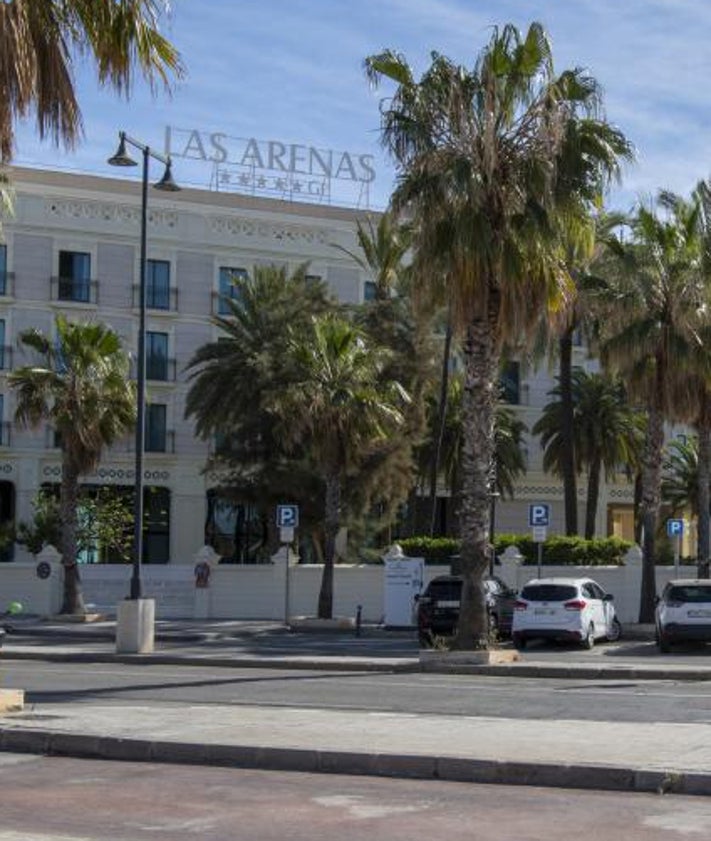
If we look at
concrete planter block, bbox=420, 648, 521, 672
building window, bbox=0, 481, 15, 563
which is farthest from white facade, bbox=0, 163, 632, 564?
concrete planter block, bbox=420, 648, 521, 672

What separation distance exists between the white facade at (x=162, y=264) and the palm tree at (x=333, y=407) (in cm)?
1771

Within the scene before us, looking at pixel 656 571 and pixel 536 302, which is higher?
pixel 536 302

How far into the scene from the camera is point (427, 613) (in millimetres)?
31203

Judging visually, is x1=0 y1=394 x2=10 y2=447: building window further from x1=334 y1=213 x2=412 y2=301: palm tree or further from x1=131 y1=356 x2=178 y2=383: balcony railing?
x1=334 y1=213 x2=412 y2=301: palm tree

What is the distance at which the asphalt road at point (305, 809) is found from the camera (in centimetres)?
901

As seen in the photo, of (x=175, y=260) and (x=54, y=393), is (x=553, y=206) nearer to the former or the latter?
(x=54, y=393)

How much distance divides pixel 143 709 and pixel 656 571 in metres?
25.8

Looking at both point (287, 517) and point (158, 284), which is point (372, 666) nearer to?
point (287, 517)

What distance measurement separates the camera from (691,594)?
94.1 feet

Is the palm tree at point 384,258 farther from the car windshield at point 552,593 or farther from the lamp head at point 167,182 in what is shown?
the car windshield at point 552,593

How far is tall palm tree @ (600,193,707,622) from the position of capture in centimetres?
3356

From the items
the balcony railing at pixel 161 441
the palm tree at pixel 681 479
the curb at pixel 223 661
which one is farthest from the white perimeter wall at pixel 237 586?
the palm tree at pixel 681 479

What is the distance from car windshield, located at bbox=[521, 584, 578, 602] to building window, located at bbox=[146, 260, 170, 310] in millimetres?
29779

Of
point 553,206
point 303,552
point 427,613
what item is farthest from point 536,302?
point 303,552
